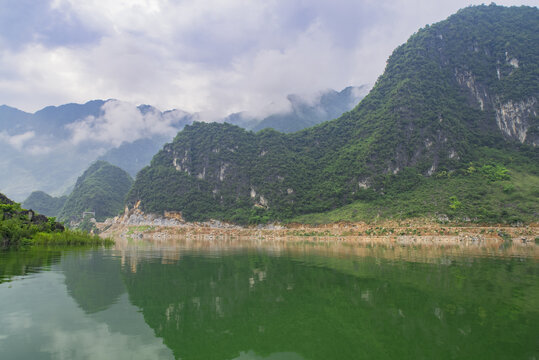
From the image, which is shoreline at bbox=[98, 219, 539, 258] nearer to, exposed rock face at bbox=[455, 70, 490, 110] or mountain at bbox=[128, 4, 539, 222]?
mountain at bbox=[128, 4, 539, 222]

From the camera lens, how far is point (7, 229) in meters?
25.9

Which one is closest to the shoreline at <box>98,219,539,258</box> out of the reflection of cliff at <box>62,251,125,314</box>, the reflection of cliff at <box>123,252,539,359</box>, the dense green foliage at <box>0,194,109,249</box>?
the dense green foliage at <box>0,194,109,249</box>

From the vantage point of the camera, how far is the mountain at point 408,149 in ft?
301

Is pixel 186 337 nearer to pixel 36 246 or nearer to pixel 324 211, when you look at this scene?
pixel 36 246

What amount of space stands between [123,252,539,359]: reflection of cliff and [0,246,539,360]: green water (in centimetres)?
4

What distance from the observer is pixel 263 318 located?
8.44m

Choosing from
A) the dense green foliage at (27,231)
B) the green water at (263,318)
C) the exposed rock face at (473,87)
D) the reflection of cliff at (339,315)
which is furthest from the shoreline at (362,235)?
the exposed rock face at (473,87)

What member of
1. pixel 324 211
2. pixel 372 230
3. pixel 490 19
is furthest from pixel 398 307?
pixel 490 19

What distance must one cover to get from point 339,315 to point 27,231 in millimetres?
32984

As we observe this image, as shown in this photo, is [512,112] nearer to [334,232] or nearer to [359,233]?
[359,233]

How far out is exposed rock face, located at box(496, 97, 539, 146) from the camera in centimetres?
11123

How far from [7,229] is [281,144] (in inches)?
5374

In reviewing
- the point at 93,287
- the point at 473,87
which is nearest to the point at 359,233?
the point at 93,287

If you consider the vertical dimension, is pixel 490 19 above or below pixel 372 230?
above
